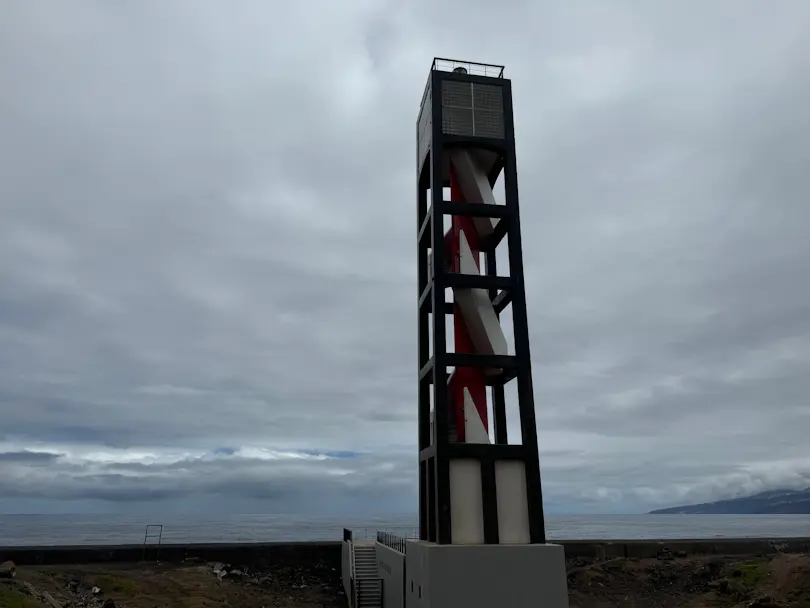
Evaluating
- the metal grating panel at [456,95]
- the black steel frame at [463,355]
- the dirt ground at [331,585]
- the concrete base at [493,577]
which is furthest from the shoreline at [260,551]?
the metal grating panel at [456,95]

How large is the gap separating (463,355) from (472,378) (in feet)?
5.13

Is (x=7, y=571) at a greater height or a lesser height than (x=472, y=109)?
lesser

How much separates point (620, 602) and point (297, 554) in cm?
1908

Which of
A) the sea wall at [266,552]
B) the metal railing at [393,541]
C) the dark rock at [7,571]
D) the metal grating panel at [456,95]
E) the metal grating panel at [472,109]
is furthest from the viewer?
the sea wall at [266,552]

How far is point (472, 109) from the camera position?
30.6 metres

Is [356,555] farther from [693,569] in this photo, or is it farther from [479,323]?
[693,569]

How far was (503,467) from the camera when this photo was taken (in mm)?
25438

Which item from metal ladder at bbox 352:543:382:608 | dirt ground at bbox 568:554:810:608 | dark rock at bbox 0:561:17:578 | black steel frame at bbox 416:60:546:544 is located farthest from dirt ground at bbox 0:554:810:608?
black steel frame at bbox 416:60:546:544

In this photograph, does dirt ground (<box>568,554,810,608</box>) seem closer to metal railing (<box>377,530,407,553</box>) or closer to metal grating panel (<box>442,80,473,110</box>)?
metal railing (<box>377,530,407,553</box>)

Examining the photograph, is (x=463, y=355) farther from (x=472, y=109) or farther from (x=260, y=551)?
(x=260, y=551)

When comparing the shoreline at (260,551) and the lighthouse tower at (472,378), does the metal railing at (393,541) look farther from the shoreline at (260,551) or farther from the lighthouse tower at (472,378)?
the shoreline at (260,551)

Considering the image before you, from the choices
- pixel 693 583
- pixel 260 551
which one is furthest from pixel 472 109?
pixel 693 583

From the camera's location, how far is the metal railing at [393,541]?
96.5 ft

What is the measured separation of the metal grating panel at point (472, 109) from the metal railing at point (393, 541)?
18.4 m
